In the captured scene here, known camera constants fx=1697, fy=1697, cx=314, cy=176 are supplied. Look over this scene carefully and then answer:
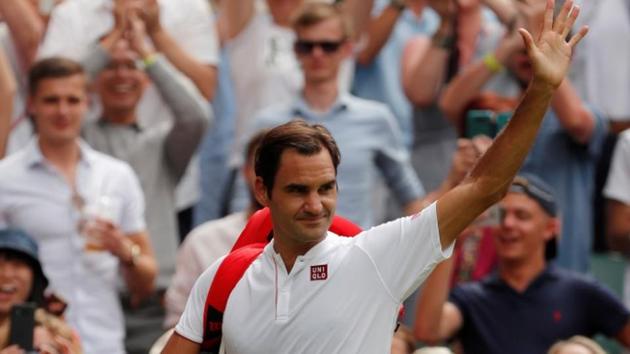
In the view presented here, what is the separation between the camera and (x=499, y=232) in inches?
328

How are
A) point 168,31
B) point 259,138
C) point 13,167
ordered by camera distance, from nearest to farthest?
point 259,138 → point 13,167 → point 168,31

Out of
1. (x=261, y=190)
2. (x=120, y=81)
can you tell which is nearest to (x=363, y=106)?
(x=120, y=81)

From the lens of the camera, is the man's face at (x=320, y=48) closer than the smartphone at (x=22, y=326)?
No

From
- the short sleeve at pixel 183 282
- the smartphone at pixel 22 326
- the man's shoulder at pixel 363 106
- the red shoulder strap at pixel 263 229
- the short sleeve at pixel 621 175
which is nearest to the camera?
the red shoulder strap at pixel 263 229

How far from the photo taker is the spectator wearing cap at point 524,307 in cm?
803

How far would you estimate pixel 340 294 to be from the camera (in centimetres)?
521

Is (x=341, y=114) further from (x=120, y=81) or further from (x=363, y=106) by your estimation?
(x=120, y=81)

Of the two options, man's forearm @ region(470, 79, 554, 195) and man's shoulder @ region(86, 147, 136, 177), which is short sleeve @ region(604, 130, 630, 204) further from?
man's forearm @ region(470, 79, 554, 195)

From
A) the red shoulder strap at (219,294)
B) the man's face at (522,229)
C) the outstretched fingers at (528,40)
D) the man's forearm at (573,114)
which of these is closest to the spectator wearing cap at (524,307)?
the man's face at (522,229)

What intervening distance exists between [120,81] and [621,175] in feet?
8.97

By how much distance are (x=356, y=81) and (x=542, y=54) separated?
526 cm

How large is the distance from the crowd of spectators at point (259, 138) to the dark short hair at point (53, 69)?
0.03 ft

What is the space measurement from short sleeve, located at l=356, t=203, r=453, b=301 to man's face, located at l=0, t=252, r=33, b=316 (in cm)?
275

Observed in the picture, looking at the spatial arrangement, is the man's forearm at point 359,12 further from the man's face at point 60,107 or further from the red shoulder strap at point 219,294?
the red shoulder strap at point 219,294
